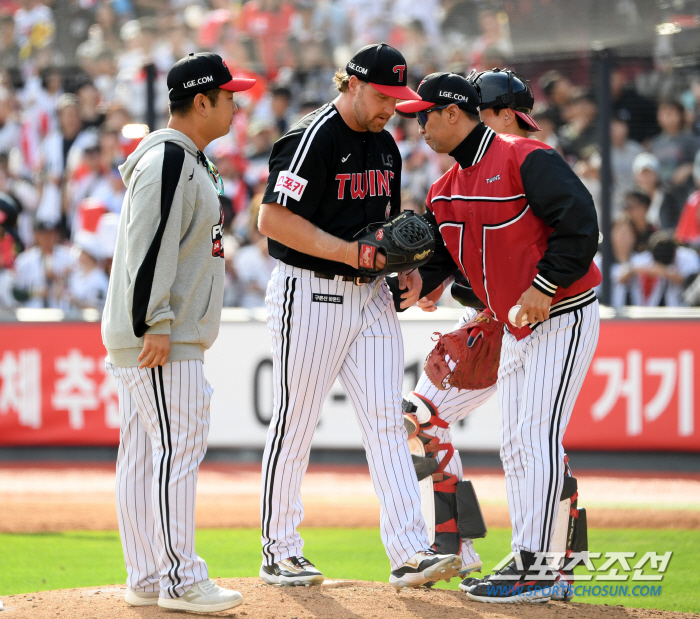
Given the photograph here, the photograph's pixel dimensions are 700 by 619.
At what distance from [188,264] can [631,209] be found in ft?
18.5

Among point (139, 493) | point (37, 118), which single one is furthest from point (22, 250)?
point (139, 493)

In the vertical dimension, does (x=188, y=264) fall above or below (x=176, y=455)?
above

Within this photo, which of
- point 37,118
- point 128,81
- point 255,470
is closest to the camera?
point 255,470

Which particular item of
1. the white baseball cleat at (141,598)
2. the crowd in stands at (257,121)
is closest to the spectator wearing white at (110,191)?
the crowd in stands at (257,121)

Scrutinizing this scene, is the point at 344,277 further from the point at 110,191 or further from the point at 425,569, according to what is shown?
the point at 110,191

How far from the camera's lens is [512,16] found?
27.5 feet

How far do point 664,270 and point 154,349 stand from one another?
18.9 feet

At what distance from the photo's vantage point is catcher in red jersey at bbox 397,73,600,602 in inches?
137

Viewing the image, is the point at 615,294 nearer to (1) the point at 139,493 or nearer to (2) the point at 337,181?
(2) the point at 337,181

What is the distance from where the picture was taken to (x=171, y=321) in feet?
10.8

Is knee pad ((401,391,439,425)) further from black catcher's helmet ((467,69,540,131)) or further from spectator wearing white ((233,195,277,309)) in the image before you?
spectator wearing white ((233,195,277,309))

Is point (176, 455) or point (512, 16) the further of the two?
point (512, 16)

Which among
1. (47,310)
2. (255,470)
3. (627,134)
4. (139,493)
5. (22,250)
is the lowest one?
(255,470)

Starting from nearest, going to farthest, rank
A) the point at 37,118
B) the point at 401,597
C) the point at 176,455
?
the point at 176,455, the point at 401,597, the point at 37,118
